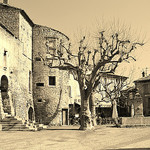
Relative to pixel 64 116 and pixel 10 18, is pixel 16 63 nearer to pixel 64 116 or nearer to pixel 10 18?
pixel 10 18

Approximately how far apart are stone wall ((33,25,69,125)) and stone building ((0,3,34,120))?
2.69 ft

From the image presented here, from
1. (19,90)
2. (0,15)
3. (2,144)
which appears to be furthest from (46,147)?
(0,15)

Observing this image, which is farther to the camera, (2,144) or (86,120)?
(86,120)

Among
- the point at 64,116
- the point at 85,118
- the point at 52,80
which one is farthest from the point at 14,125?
the point at 64,116

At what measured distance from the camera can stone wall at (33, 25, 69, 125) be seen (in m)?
30.4

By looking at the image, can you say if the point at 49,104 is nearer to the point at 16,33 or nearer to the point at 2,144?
the point at 16,33

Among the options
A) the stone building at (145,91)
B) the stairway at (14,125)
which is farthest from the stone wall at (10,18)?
the stone building at (145,91)

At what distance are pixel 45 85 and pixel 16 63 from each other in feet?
19.7

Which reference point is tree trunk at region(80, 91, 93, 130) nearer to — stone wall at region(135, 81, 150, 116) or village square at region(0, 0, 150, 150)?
village square at region(0, 0, 150, 150)

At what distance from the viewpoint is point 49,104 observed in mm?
30500

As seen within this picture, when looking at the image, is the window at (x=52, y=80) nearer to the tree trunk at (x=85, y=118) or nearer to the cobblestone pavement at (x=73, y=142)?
the tree trunk at (x=85, y=118)

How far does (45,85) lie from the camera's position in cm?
3070

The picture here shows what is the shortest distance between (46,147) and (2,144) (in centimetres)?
229

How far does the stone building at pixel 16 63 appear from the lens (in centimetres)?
2269
